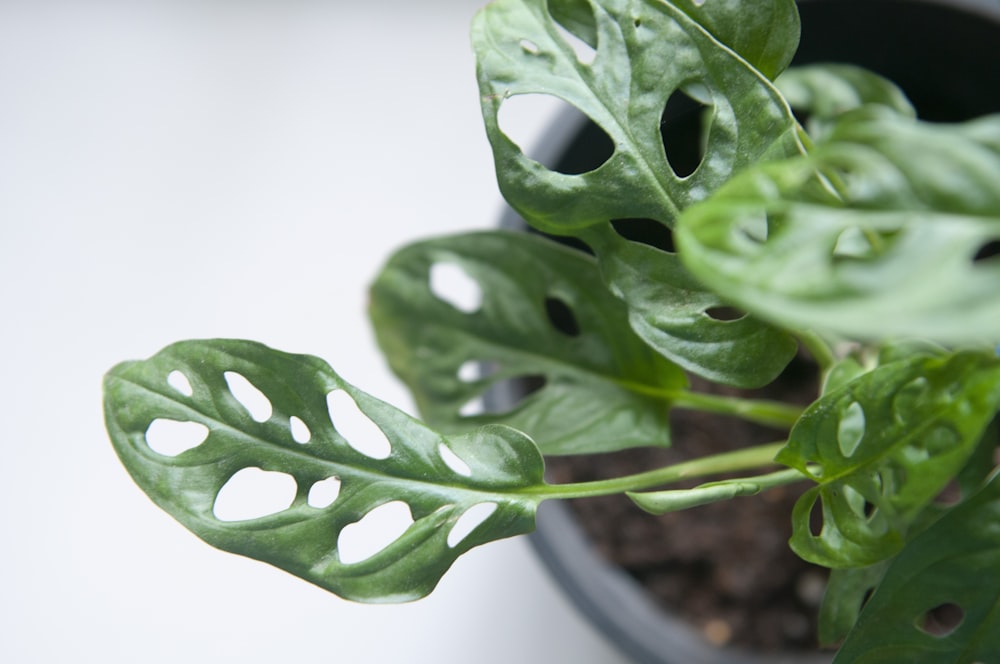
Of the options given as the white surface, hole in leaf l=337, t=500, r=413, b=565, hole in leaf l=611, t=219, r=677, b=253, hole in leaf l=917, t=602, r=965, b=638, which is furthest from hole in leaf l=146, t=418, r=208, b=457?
hole in leaf l=917, t=602, r=965, b=638

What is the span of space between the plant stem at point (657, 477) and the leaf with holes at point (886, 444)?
67 millimetres

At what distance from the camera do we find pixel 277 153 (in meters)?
0.98

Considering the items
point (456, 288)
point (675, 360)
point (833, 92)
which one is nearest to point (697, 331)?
point (675, 360)

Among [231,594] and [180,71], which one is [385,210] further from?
[231,594]

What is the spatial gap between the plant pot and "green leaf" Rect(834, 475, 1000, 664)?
198 mm

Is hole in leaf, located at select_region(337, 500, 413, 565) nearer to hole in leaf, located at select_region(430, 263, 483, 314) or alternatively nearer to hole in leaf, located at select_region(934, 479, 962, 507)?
hole in leaf, located at select_region(430, 263, 483, 314)

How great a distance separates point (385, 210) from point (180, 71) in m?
0.28

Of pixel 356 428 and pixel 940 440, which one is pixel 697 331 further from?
pixel 356 428

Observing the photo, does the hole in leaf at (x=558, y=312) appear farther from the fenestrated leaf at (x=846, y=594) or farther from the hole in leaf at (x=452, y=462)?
the fenestrated leaf at (x=846, y=594)

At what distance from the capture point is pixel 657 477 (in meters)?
0.49

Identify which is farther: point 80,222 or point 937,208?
point 80,222

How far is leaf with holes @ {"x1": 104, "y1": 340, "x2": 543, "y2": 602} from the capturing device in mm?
412

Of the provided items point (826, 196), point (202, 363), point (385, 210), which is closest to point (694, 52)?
point (826, 196)

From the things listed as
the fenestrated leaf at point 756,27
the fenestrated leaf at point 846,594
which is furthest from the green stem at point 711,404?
the fenestrated leaf at point 756,27
